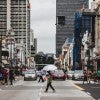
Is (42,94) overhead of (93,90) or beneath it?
overhead

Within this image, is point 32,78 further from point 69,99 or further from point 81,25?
point 81,25

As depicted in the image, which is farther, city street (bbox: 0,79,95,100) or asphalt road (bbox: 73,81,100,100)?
asphalt road (bbox: 73,81,100,100)

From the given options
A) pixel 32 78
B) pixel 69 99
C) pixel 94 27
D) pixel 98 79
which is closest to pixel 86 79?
pixel 98 79

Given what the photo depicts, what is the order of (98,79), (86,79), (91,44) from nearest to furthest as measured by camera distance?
(98,79) < (86,79) < (91,44)

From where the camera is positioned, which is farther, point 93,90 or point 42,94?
point 93,90

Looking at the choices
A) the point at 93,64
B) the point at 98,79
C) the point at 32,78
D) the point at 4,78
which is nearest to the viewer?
the point at 4,78

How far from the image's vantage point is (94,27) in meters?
117

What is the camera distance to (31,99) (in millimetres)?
28719

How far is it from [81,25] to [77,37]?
26.7 ft

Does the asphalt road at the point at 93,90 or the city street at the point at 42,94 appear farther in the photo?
the asphalt road at the point at 93,90

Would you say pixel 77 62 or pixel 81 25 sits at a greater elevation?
pixel 81 25

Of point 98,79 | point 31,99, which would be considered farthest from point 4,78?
point 31,99

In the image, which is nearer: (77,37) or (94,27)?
(94,27)

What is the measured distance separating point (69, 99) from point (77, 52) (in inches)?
5953
